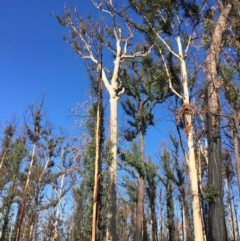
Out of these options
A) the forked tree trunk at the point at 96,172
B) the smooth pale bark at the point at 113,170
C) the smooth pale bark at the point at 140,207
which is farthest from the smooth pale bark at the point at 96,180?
the smooth pale bark at the point at 140,207

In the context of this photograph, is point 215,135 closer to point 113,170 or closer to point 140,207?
point 113,170

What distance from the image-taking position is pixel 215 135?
733 centimetres

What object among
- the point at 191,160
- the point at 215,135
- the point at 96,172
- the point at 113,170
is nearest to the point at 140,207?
the point at 113,170

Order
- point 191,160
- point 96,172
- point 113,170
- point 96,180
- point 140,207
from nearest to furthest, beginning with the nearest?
point 96,180 → point 96,172 → point 191,160 → point 113,170 → point 140,207

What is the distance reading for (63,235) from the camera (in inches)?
878

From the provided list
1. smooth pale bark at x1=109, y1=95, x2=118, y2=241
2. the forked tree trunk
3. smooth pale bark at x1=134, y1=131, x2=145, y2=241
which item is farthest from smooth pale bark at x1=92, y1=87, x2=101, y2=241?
smooth pale bark at x1=134, y1=131, x2=145, y2=241

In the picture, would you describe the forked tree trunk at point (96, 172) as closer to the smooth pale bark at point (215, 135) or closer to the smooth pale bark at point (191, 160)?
the smooth pale bark at point (191, 160)

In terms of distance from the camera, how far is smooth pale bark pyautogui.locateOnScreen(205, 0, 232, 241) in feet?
20.8

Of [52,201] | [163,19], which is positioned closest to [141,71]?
[163,19]

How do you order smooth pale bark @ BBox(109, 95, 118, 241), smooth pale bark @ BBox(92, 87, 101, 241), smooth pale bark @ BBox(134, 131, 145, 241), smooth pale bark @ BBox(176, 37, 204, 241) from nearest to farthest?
smooth pale bark @ BBox(92, 87, 101, 241) → smooth pale bark @ BBox(176, 37, 204, 241) → smooth pale bark @ BBox(109, 95, 118, 241) → smooth pale bark @ BBox(134, 131, 145, 241)

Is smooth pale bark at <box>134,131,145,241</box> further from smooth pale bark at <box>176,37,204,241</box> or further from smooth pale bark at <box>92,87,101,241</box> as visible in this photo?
smooth pale bark at <box>92,87,101,241</box>

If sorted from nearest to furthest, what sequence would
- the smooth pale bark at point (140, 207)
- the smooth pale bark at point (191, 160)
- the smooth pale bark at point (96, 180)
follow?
the smooth pale bark at point (96, 180) < the smooth pale bark at point (191, 160) < the smooth pale bark at point (140, 207)

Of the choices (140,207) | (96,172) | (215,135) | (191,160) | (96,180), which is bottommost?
(96,180)

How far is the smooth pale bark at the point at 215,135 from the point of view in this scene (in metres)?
6.34
